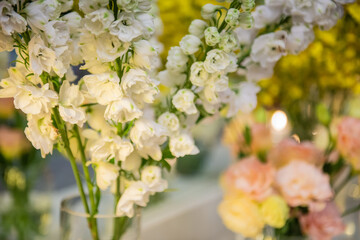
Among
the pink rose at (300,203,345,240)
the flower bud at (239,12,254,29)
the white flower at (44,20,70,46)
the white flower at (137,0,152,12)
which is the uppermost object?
the white flower at (137,0,152,12)

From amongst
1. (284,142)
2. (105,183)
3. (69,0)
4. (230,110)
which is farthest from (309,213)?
(69,0)

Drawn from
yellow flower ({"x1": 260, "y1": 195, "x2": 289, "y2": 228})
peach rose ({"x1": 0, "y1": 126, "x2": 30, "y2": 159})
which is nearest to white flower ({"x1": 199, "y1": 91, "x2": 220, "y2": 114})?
yellow flower ({"x1": 260, "y1": 195, "x2": 289, "y2": 228})

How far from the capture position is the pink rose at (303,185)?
60 centimetres

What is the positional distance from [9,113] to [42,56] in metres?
0.50

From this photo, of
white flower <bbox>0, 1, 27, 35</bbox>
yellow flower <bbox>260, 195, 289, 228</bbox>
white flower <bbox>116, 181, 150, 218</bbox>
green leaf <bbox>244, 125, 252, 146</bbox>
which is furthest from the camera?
green leaf <bbox>244, 125, 252, 146</bbox>

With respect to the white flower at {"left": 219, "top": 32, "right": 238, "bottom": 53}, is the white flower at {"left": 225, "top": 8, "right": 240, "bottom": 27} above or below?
above

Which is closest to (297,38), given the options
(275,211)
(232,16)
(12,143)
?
(232,16)

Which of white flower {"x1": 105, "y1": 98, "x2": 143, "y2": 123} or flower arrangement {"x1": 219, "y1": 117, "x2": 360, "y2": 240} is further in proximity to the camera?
flower arrangement {"x1": 219, "y1": 117, "x2": 360, "y2": 240}

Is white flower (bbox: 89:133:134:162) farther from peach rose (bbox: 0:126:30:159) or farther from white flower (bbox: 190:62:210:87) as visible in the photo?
peach rose (bbox: 0:126:30:159)

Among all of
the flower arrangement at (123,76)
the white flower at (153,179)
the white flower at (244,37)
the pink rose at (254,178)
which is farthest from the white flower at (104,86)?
the pink rose at (254,178)

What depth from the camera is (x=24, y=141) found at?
80 cm

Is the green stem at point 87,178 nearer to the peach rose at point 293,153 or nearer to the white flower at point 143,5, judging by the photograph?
the white flower at point 143,5

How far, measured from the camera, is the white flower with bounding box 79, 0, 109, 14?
36 centimetres

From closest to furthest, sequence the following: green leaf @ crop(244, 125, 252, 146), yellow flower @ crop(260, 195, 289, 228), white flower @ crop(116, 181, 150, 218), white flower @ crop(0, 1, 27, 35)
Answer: white flower @ crop(0, 1, 27, 35) < white flower @ crop(116, 181, 150, 218) < yellow flower @ crop(260, 195, 289, 228) < green leaf @ crop(244, 125, 252, 146)
